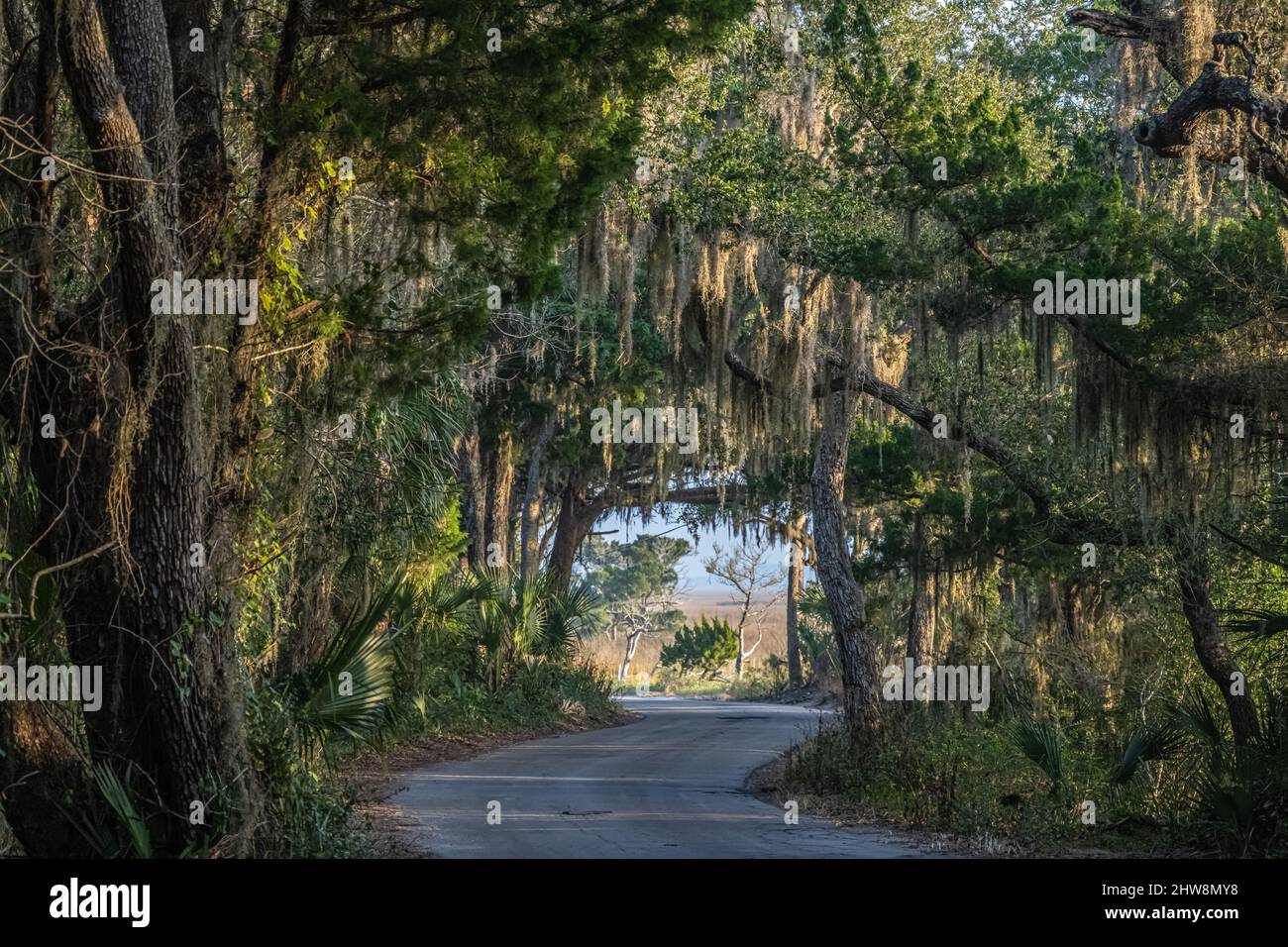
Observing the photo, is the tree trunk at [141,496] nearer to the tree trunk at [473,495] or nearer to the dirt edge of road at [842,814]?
the dirt edge of road at [842,814]

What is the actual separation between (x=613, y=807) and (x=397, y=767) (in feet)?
16.4

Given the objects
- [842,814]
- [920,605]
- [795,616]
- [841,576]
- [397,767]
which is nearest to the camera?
[842,814]

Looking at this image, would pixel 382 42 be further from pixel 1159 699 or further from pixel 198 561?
pixel 1159 699

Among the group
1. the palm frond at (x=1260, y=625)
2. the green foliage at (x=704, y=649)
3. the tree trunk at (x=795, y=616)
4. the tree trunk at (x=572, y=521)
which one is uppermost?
the tree trunk at (x=572, y=521)

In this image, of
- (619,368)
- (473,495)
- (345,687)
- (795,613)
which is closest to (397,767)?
(345,687)

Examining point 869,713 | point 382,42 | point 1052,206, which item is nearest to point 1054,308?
point 1052,206

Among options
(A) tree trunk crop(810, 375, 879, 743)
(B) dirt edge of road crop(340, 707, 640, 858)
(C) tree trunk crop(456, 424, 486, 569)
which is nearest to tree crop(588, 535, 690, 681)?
(C) tree trunk crop(456, 424, 486, 569)

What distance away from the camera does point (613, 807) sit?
13617 mm

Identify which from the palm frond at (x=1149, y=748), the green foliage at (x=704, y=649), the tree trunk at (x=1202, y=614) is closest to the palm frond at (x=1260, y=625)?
the palm frond at (x=1149, y=748)

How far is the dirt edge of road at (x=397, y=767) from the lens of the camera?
34.0 feet

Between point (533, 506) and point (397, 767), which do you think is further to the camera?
point (533, 506)

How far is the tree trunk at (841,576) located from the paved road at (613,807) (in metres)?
1.88

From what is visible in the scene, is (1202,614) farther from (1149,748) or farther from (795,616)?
(795,616)

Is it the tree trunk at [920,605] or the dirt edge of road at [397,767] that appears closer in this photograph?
the dirt edge of road at [397,767]
